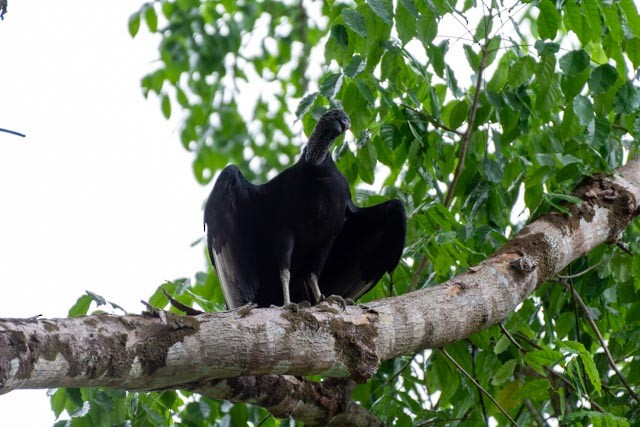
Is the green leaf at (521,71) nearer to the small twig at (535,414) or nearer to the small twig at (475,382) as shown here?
the small twig at (475,382)

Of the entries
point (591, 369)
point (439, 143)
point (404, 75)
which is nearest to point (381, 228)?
point (439, 143)

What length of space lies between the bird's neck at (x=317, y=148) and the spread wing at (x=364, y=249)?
0.35 metres

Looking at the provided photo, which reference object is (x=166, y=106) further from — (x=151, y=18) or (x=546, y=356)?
(x=546, y=356)

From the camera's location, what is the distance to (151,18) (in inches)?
215

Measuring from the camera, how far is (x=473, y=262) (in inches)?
141

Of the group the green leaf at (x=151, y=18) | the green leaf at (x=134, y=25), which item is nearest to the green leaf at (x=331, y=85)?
the green leaf at (x=134, y=25)

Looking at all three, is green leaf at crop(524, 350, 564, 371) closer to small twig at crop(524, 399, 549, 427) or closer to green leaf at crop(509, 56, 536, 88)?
small twig at crop(524, 399, 549, 427)

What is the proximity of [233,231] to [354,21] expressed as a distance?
123cm

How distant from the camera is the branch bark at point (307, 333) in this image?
2125 millimetres

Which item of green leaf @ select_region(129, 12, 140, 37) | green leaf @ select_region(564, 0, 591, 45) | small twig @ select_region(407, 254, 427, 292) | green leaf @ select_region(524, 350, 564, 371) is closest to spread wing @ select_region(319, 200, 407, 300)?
small twig @ select_region(407, 254, 427, 292)

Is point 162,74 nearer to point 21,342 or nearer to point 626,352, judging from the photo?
point 626,352

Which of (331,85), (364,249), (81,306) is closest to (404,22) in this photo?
(331,85)

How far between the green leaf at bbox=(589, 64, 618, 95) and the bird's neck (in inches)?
46.7

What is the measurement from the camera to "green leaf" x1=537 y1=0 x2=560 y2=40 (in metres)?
3.34
